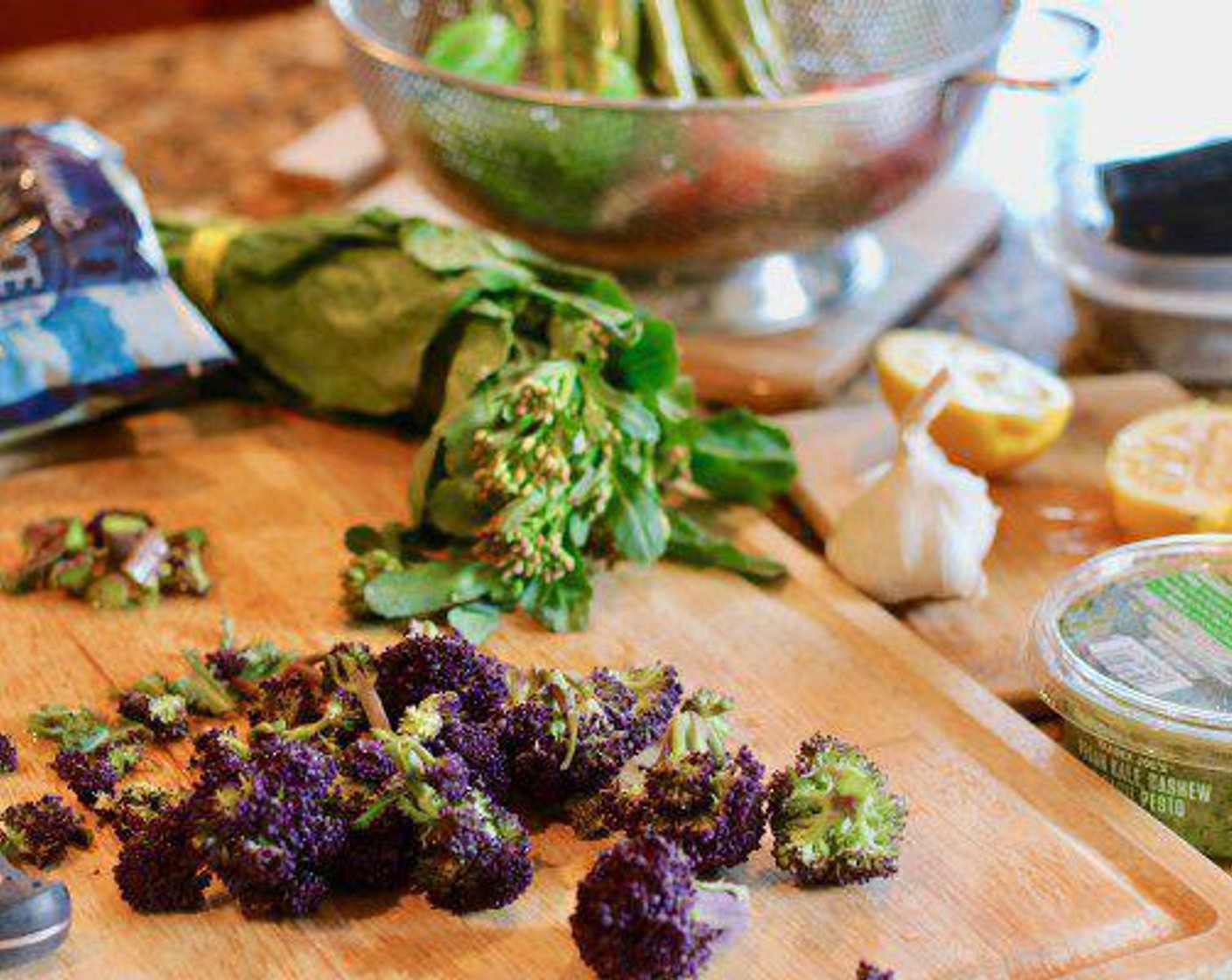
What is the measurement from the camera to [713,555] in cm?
211

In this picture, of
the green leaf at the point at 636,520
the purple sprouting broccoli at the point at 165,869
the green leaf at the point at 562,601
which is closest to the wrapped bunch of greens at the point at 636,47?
the green leaf at the point at 636,520

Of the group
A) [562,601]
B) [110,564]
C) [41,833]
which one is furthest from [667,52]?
[41,833]

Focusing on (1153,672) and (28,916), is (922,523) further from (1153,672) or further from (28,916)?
(28,916)

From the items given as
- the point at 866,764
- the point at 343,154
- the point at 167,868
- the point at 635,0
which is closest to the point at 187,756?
the point at 167,868

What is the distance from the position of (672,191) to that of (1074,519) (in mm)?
614

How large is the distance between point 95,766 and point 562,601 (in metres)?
0.49

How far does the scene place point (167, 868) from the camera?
5.16 ft

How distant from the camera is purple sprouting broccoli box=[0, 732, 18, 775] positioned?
178cm

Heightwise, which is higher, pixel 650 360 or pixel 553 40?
pixel 553 40

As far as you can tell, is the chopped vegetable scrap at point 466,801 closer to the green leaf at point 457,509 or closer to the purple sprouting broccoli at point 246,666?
the purple sprouting broccoli at point 246,666

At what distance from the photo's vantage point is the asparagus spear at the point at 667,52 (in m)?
2.54

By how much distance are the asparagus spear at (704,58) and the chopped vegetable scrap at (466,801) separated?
1.06m

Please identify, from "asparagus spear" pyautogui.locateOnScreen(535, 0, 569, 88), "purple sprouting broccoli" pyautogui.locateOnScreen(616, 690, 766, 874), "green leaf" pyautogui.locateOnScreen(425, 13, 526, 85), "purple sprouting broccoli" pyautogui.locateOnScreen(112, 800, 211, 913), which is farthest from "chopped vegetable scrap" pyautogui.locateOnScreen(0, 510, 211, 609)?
"asparagus spear" pyautogui.locateOnScreen(535, 0, 569, 88)

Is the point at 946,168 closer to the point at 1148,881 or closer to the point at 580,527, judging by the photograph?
the point at 580,527
